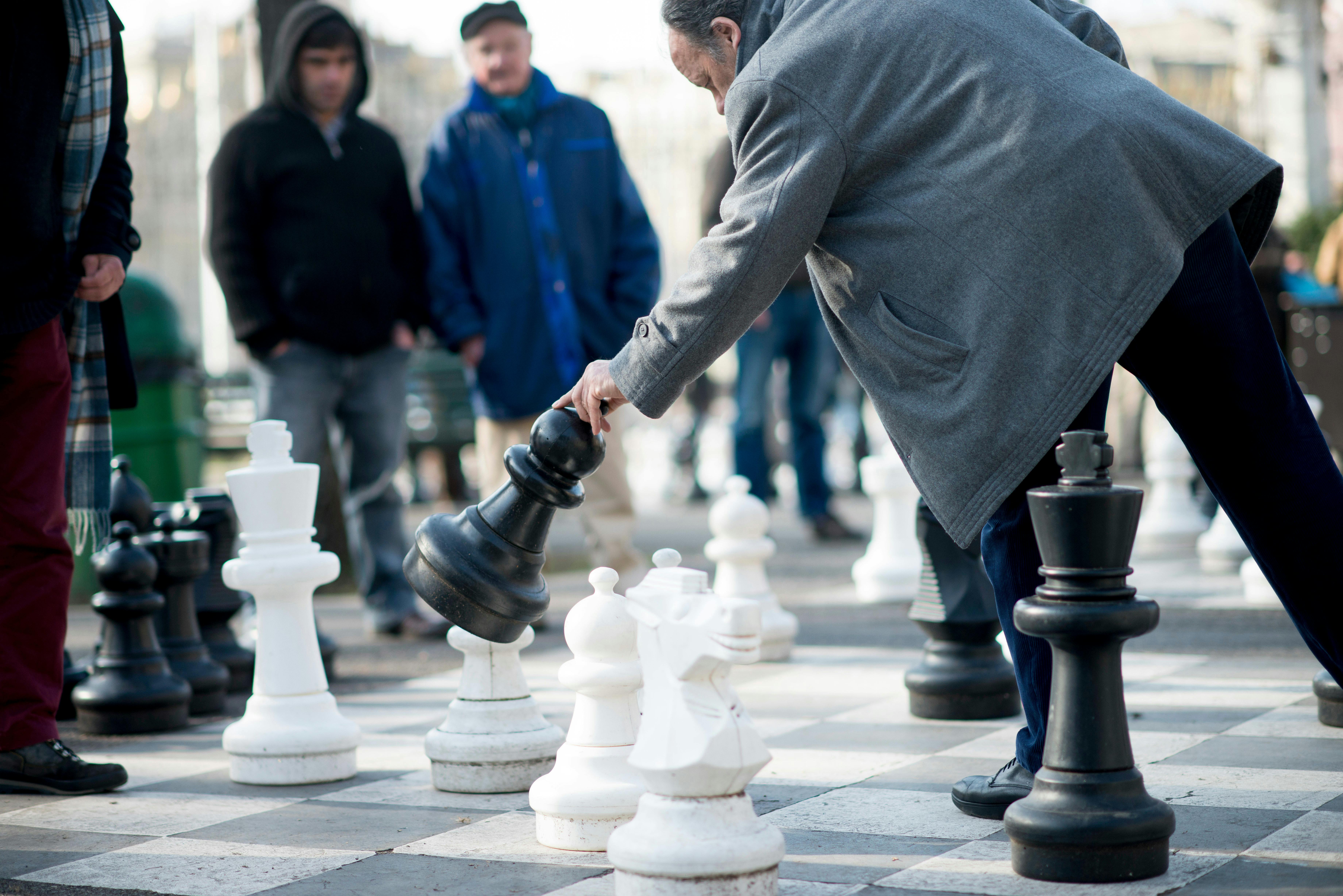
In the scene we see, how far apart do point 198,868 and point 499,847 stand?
45 centimetres

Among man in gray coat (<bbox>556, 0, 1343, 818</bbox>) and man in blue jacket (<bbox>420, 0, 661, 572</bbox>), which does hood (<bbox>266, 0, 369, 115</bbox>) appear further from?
man in gray coat (<bbox>556, 0, 1343, 818</bbox>)

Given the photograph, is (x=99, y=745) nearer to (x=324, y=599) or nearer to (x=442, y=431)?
(x=324, y=599)

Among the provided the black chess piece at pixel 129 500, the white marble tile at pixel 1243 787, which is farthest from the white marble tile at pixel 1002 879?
the black chess piece at pixel 129 500

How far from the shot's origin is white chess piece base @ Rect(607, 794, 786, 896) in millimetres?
1924

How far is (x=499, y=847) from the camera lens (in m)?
2.38

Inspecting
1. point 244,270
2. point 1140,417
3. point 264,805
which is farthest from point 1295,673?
point 1140,417

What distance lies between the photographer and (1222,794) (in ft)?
8.17

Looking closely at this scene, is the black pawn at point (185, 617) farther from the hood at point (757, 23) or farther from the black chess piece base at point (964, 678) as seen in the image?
the hood at point (757, 23)

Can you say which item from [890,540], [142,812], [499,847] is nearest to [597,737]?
[499,847]

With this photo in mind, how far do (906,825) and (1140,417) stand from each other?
9.57 meters

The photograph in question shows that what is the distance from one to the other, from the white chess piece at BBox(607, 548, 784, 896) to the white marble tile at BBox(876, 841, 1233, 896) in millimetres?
231

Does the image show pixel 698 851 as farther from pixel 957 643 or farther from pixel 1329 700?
pixel 1329 700

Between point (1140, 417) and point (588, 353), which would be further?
point (1140, 417)

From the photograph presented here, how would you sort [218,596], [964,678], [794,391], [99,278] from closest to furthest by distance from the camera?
[99,278], [964,678], [218,596], [794,391]
